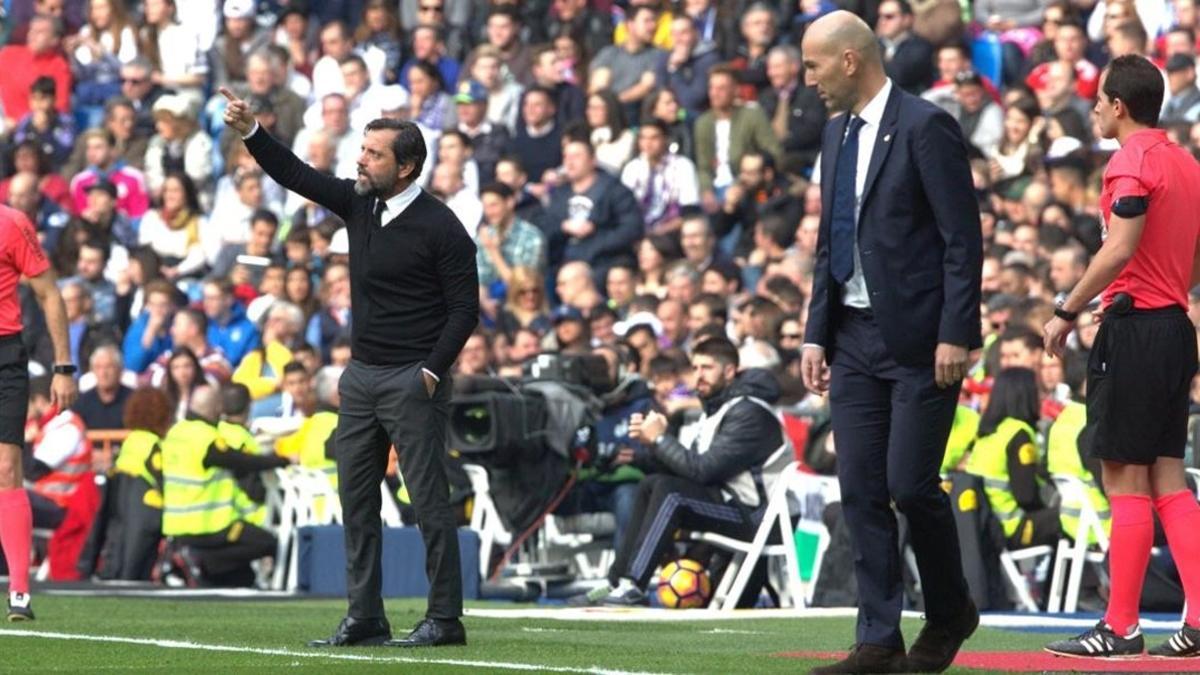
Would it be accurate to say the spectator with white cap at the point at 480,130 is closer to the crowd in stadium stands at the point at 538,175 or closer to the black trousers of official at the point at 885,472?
the crowd in stadium stands at the point at 538,175

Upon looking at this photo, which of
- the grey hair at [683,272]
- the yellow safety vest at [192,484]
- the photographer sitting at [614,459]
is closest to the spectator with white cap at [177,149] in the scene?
the grey hair at [683,272]

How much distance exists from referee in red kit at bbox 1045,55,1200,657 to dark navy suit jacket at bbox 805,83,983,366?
0.96 metres

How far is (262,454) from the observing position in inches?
703

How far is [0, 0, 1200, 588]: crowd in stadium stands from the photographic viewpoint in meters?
18.5

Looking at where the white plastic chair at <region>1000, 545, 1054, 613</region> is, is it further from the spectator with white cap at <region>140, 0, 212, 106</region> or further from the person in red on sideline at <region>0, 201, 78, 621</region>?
the spectator with white cap at <region>140, 0, 212, 106</region>

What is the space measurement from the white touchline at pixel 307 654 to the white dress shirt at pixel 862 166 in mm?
1443

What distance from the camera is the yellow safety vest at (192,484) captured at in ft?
58.1

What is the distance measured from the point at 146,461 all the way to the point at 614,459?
356 cm

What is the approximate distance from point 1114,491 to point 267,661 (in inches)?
124

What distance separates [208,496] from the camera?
701 inches

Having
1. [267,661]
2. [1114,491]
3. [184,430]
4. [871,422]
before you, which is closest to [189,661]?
[267,661]

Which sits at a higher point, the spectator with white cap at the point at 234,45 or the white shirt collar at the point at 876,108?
the spectator with white cap at the point at 234,45

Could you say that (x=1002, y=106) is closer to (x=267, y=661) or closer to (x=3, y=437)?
(x=3, y=437)

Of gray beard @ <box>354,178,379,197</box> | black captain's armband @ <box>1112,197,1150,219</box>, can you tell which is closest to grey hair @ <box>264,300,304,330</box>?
gray beard @ <box>354,178,379,197</box>
